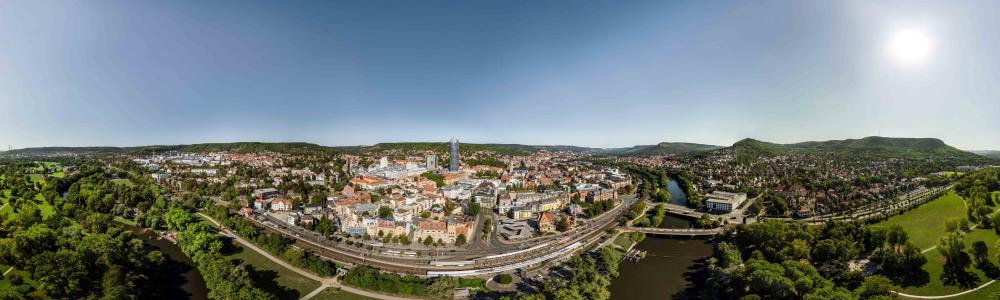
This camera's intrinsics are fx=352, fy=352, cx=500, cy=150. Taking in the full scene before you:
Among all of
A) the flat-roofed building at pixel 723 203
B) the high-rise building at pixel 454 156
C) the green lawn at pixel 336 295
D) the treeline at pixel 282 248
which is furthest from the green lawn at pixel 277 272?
the high-rise building at pixel 454 156

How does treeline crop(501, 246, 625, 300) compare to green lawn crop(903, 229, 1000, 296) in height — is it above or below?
below

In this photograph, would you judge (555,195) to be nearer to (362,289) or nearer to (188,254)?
(362,289)

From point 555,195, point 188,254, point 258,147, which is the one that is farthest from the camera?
point 258,147

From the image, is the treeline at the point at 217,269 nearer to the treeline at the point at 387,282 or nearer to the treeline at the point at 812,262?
the treeline at the point at 387,282

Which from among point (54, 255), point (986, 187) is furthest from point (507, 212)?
point (986, 187)

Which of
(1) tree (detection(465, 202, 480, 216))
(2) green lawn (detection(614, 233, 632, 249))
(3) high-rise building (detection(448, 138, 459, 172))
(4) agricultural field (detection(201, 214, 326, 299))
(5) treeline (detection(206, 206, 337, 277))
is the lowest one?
(4) agricultural field (detection(201, 214, 326, 299))

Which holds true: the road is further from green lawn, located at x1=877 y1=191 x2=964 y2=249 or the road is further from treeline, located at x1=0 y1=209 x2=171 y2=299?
green lawn, located at x1=877 y1=191 x2=964 y2=249

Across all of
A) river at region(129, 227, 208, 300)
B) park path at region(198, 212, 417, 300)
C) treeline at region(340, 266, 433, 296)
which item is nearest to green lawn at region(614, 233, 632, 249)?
treeline at region(340, 266, 433, 296)
